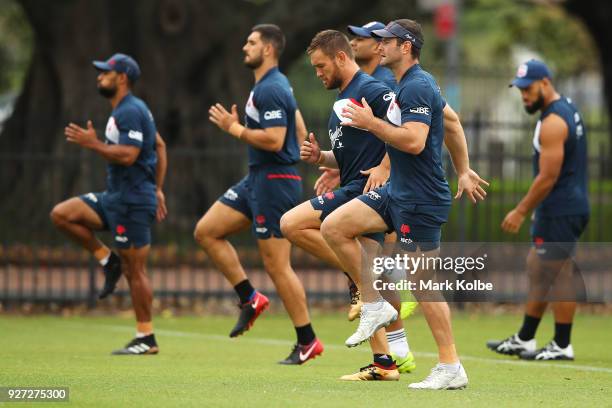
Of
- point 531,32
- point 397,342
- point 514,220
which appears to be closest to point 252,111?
point 514,220

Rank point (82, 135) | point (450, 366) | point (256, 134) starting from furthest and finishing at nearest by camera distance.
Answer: point (82, 135) → point (256, 134) → point (450, 366)

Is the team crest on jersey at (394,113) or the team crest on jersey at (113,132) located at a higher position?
the team crest on jersey at (394,113)

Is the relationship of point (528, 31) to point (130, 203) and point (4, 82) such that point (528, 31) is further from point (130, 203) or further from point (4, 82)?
point (130, 203)

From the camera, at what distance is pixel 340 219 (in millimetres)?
9266

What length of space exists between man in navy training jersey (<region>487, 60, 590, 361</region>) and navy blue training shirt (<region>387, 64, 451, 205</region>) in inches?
108

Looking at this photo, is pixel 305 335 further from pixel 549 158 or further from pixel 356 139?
pixel 549 158

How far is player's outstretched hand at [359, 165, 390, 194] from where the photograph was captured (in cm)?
953

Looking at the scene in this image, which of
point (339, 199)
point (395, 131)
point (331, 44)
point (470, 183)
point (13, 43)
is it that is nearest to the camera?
point (395, 131)

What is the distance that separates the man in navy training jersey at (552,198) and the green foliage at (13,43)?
63.9 ft

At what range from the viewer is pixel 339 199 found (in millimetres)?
9945

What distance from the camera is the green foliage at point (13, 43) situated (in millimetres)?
32531

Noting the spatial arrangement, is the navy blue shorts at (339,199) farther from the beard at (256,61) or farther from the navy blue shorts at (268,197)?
the beard at (256,61)

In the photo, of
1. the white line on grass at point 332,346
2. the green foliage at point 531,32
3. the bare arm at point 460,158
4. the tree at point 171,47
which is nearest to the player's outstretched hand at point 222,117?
the bare arm at point 460,158

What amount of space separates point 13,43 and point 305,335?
32784 millimetres
